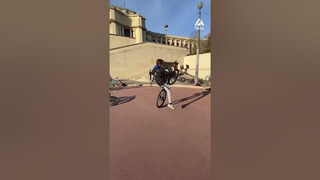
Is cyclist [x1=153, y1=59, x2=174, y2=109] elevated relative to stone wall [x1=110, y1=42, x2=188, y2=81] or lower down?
lower down

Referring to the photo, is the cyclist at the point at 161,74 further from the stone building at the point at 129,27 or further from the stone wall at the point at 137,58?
the stone building at the point at 129,27

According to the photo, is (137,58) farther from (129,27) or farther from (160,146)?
(160,146)

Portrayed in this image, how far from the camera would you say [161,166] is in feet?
6.38

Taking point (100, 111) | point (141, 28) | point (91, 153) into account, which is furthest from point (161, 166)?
point (141, 28)

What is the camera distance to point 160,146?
2465 mm

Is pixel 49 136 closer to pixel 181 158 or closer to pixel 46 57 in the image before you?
pixel 46 57

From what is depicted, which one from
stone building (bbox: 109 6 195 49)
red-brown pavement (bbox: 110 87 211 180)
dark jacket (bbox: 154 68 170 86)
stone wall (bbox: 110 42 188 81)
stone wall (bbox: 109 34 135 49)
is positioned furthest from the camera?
stone building (bbox: 109 6 195 49)

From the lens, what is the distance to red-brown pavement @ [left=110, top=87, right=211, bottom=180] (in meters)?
1.83

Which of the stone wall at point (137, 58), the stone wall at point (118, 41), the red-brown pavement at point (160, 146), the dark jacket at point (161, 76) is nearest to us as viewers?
the red-brown pavement at point (160, 146)

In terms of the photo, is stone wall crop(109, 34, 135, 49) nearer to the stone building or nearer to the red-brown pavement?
the stone building

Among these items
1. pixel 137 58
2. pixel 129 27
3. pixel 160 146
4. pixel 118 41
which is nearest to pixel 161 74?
pixel 160 146

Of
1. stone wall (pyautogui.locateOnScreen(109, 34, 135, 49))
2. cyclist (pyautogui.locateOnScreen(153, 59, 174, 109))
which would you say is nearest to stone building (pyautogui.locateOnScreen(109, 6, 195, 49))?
stone wall (pyautogui.locateOnScreen(109, 34, 135, 49))

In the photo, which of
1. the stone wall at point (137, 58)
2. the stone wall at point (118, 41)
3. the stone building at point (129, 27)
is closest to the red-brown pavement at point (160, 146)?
the stone wall at point (137, 58)

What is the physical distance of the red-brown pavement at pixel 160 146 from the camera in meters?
1.83
